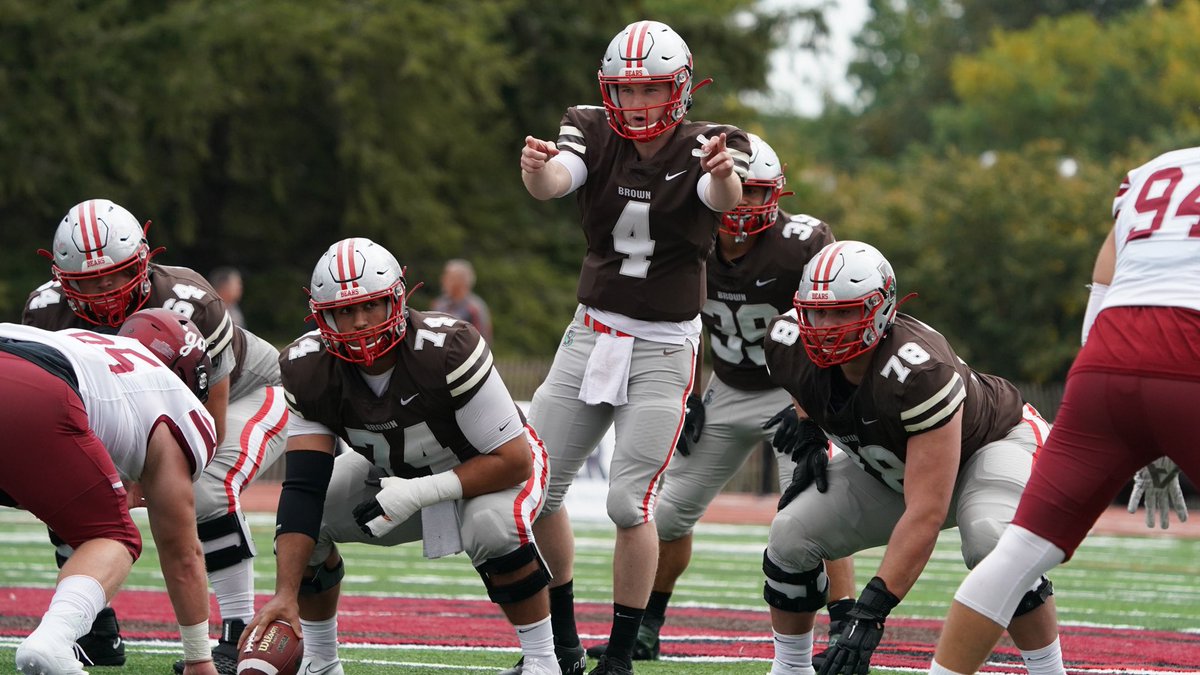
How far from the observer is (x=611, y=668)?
5.12 m

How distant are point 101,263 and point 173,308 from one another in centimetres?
28

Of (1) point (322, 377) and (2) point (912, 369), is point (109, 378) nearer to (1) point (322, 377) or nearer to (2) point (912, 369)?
(1) point (322, 377)

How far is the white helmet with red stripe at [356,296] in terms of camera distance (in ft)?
15.5

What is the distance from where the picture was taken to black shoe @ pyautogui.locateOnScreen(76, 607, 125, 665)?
5.36 metres

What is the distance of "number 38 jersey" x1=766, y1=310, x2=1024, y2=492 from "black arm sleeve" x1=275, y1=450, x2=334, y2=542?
1.40 metres

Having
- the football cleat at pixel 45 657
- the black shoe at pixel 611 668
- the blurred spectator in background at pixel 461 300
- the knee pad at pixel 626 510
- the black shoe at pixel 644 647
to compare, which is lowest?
the blurred spectator in background at pixel 461 300

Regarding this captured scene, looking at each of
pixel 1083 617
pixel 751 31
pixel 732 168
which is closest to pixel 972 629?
pixel 732 168

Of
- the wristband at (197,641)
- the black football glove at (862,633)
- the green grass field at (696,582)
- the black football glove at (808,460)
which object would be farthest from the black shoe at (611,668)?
the wristband at (197,641)

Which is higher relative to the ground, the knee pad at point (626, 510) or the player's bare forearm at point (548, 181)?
the player's bare forearm at point (548, 181)

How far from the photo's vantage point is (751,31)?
23938 millimetres

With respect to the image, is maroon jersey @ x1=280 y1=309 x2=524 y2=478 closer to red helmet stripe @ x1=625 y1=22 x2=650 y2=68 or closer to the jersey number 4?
the jersey number 4

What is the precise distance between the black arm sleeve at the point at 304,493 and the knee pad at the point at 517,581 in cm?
50

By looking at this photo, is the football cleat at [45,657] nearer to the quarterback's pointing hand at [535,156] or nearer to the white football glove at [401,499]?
the white football glove at [401,499]

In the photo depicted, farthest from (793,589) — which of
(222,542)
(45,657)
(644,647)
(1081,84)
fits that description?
(1081,84)
